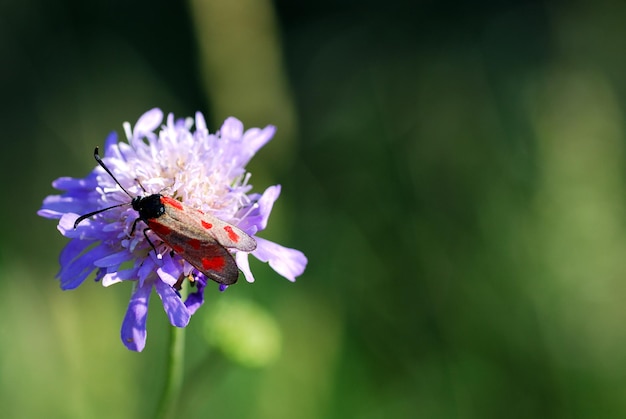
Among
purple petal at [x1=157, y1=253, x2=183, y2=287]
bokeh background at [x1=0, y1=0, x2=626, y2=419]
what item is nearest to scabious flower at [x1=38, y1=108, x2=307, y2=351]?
purple petal at [x1=157, y1=253, x2=183, y2=287]

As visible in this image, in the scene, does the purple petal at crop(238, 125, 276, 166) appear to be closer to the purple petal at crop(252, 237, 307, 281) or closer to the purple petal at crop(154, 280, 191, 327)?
the purple petal at crop(252, 237, 307, 281)

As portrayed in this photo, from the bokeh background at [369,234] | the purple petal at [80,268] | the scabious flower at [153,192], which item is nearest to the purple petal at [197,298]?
the scabious flower at [153,192]

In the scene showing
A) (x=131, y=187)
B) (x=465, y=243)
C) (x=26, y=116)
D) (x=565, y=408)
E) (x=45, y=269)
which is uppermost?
(x=131, y=187)

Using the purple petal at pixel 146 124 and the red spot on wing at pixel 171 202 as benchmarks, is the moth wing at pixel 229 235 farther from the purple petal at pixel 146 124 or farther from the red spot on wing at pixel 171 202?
the purple petal at pixel 146 124

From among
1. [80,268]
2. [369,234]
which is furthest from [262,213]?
[369,234]

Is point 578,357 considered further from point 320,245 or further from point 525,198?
point 320,245

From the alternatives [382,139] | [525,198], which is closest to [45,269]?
[382,139]
